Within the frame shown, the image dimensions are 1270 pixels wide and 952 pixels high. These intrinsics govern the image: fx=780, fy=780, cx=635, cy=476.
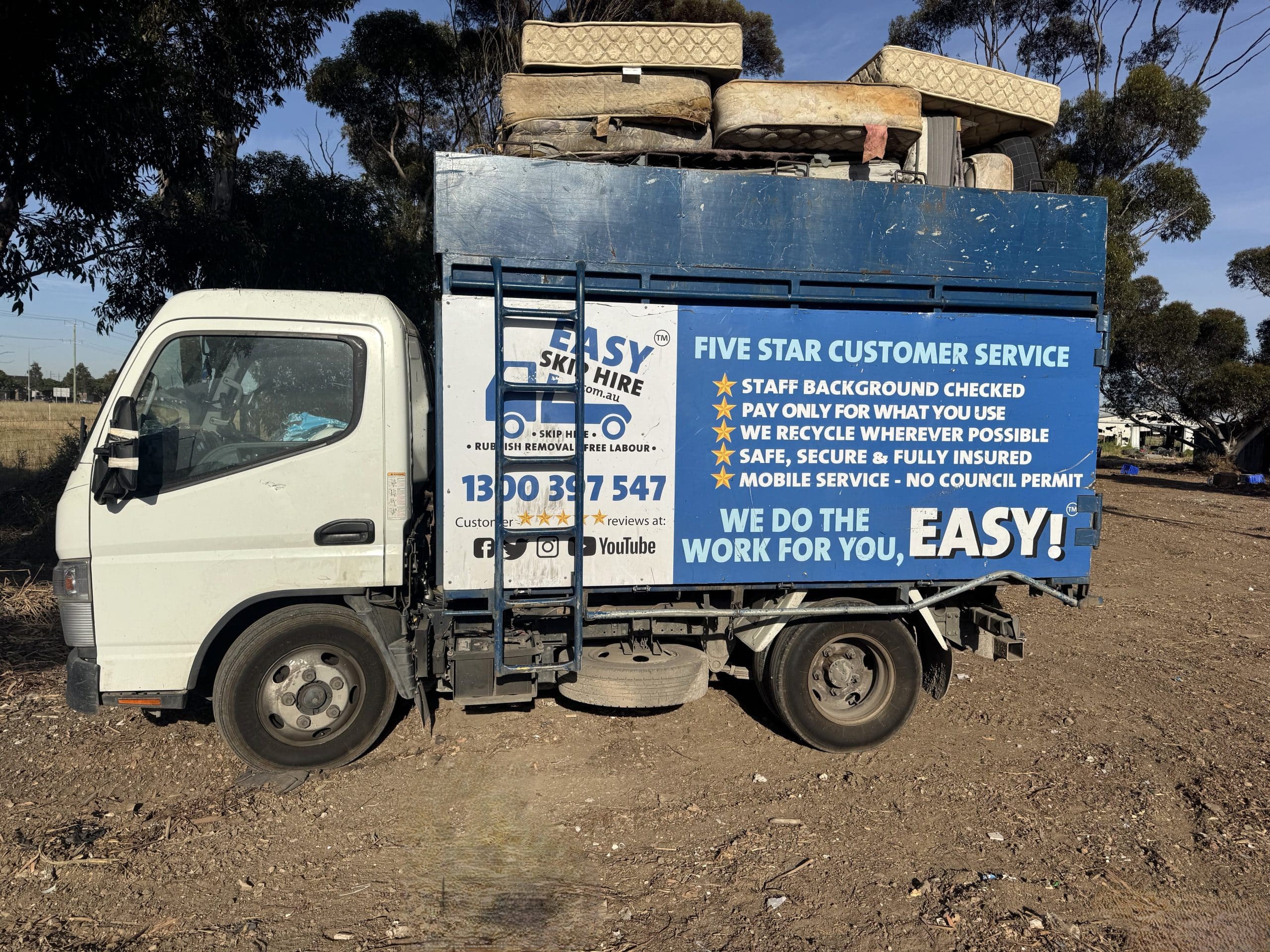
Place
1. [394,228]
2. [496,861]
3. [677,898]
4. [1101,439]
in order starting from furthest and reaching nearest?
[1101,439]
[394,228]
[496,861]
[677,898]

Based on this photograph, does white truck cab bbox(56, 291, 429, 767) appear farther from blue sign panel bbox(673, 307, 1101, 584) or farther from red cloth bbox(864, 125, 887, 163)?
red cloth bbox(864, 125, 887, 163)

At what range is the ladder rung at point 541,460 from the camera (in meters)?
3.86

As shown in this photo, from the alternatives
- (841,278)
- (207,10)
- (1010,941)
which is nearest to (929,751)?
(1010,941)

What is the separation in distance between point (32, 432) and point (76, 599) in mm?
23561

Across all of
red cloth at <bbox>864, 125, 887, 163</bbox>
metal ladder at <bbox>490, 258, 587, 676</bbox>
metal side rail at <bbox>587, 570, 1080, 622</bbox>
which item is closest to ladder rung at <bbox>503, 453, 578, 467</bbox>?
metal ladder at <bbox>490, 258, 587, 676</bbox>

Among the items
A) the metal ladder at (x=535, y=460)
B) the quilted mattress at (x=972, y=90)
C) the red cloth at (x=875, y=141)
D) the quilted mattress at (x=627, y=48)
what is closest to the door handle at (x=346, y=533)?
the metal ladder at (x=535, y=460)

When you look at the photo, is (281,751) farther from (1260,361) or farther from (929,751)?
(1260,361)

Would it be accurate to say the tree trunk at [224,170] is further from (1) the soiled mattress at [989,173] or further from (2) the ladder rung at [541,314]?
(1) the soiled mattress at [989,173]

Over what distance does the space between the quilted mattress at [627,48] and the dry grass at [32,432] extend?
3266mm

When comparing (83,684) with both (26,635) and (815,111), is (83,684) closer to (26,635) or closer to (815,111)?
(26,635)

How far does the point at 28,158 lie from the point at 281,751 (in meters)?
6.65

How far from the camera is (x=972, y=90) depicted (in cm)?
471

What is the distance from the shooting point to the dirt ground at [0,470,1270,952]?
3023mm

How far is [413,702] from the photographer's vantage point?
4.86m
